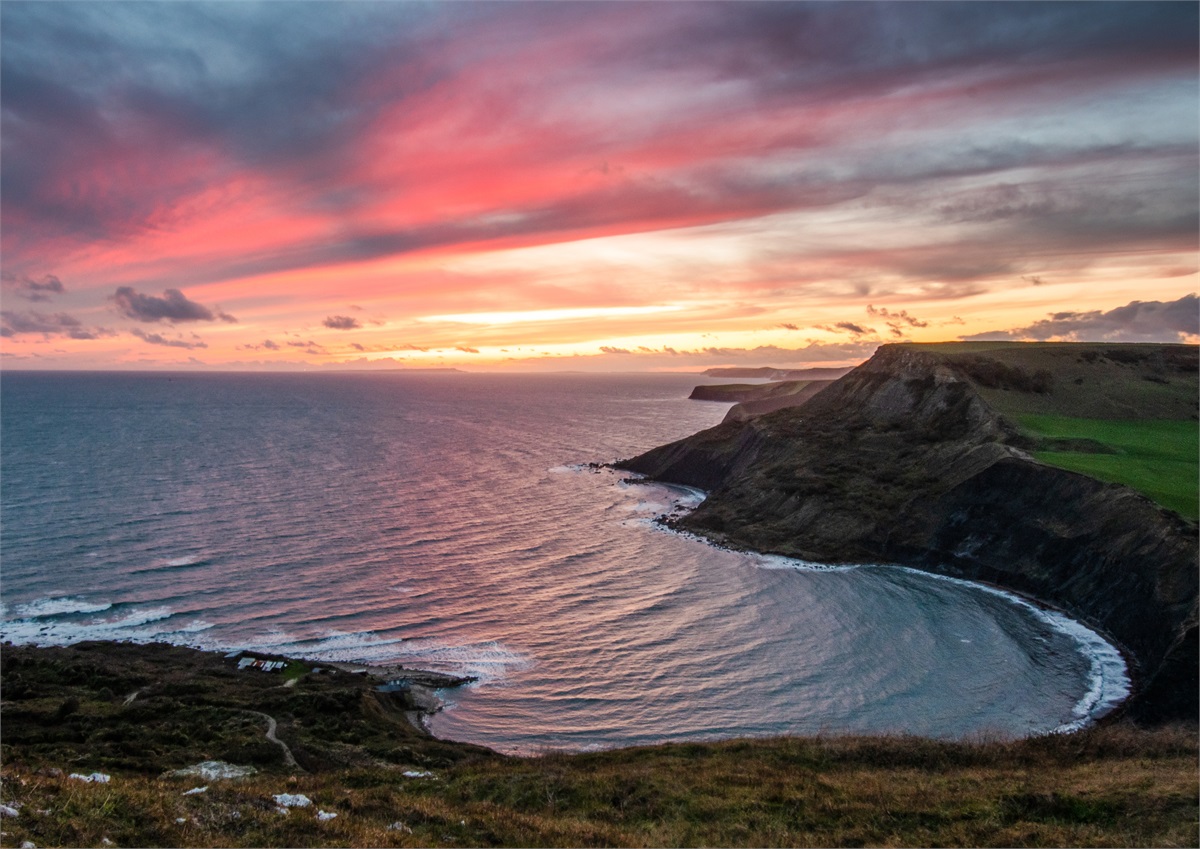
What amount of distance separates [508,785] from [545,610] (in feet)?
91.4

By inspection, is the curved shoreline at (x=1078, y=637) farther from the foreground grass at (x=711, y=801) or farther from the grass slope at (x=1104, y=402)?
the grass slope at (x=1104, y=402)

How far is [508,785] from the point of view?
23719 millimetres

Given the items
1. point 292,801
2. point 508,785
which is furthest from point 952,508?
point 292,801

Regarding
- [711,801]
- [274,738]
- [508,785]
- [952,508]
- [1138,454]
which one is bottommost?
[274,738]

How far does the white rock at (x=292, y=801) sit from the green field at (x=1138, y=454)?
2028 inches

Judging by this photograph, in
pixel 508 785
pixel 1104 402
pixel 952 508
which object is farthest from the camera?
pixel 1104 402

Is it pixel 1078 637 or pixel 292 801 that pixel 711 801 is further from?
pixel 1078 637

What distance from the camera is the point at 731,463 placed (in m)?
92.3

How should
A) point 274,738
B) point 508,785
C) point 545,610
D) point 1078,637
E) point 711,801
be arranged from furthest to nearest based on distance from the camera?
1. point 545,610
2. point 1078,637
3. point 274,738
4. point 508,785
5. point 711,801

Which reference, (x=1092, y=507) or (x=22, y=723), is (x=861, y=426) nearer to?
(x=1092, y=507)

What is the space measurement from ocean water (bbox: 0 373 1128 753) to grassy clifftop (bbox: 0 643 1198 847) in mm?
6928

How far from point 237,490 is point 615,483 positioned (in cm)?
4784

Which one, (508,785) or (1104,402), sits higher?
(1104,402)

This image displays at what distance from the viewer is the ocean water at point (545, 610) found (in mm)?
37562
